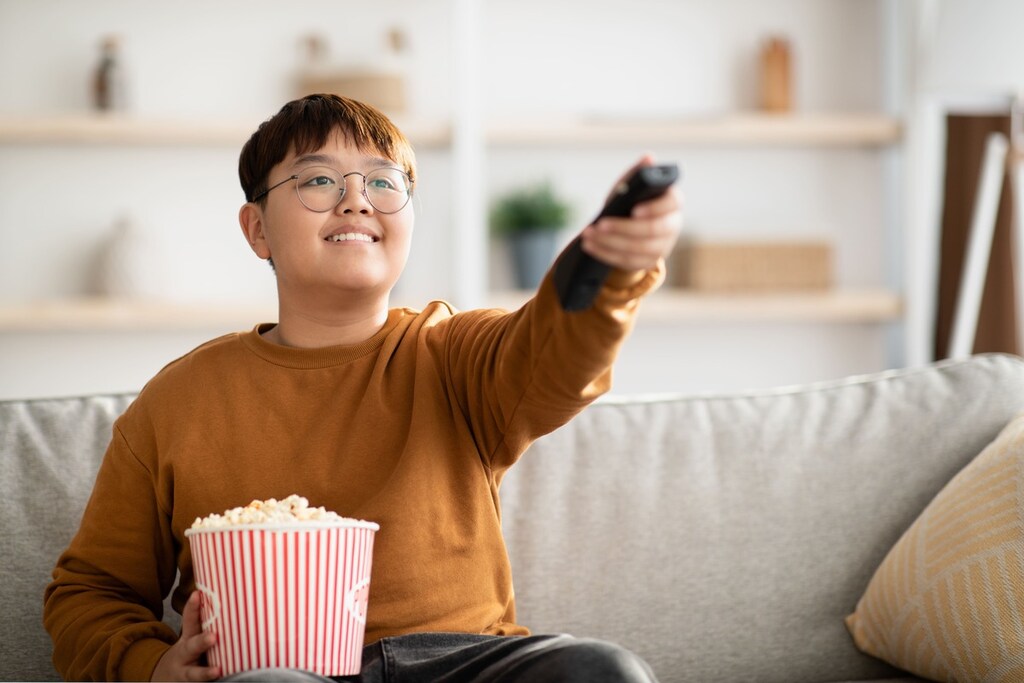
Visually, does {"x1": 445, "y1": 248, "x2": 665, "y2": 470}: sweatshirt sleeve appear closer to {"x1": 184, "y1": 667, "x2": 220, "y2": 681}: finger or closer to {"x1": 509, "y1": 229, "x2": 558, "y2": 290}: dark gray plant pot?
{"x1": 184, "y1": 667, "x2": 220, "y2": 681}: finger

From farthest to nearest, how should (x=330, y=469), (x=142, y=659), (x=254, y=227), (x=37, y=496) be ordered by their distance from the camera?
(x=37, y=496)
(x=254, y=227)
(x=330, y=469)
(x=142, y=659)

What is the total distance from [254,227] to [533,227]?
2.35m

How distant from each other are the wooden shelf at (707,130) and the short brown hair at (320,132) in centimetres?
233

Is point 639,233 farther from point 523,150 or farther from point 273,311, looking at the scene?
point 523,150

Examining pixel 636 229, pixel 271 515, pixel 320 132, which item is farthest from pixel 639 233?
pixel 320 132

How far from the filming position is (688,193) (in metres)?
4.09

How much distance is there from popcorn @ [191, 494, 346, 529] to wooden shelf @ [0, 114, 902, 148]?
2.64m

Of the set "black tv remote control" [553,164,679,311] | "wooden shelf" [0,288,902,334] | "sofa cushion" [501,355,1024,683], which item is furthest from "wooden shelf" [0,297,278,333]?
"black tv remote control" [553,164,679,311]

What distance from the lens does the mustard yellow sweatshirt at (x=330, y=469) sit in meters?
1.27

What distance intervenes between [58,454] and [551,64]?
276 cm

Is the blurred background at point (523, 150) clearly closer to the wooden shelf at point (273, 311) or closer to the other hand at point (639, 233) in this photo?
the wooden shelf at point (273, 311)

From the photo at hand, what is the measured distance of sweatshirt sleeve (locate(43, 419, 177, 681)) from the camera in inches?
50.6

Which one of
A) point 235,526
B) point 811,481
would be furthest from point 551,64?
point 235,526

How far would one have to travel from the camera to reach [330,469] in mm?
1325
